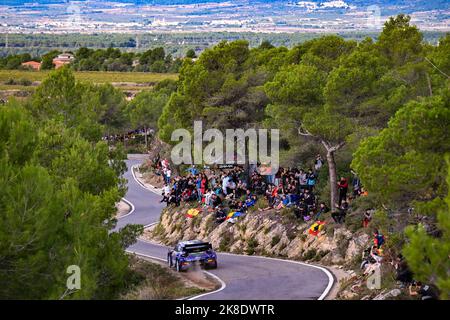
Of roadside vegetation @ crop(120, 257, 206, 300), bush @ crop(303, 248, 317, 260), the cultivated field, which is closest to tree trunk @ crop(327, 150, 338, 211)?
bush @ crop(303, 248, 317, 260)

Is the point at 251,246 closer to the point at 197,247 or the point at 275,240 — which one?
the point at 275,240

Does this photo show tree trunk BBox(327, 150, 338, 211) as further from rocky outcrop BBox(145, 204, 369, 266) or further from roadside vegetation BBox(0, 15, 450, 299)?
rocky outcrop BBox(145, 204, 369, 266)

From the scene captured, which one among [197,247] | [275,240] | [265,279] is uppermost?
[265,279]

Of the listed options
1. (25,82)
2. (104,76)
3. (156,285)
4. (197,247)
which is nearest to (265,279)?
(156,285)

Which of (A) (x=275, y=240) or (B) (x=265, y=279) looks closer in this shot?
(B) (x=265, y=279)

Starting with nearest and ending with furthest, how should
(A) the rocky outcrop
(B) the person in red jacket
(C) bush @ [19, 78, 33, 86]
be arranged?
(A) the rocky outcrop < (B) the person in red jacket < (C) bush @ [19, 78, 33, 86]

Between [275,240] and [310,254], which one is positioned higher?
[310,254]

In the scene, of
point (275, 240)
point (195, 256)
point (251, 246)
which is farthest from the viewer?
point (251, 246)

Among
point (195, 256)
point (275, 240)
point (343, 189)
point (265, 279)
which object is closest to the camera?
point (265, 279)

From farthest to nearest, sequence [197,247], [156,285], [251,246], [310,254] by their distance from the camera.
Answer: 1. [251,246]
2. [310,254]
3. [197,247]
4. [156,285]

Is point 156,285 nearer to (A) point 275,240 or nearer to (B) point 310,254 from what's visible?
(B) point 310,254

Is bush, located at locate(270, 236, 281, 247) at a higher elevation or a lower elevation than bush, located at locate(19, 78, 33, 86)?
higher

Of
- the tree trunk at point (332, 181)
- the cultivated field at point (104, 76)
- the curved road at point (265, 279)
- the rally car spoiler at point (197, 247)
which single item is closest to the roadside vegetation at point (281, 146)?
the tree trunk at point (332, 181)

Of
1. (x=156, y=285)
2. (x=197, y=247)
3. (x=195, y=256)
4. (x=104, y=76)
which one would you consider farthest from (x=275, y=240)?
(x=104, y=76)
